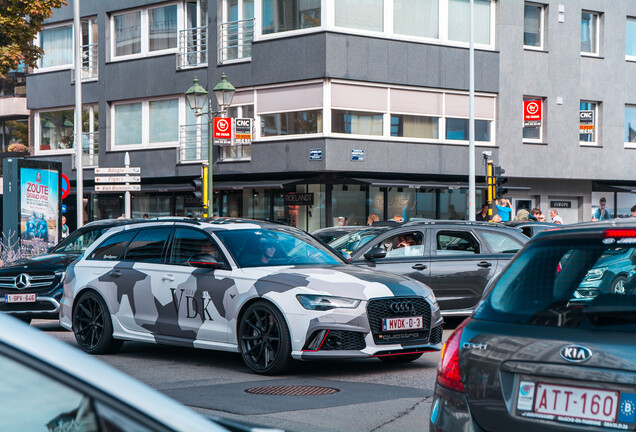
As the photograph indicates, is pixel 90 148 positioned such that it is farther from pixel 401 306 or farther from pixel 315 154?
pixel 401 306

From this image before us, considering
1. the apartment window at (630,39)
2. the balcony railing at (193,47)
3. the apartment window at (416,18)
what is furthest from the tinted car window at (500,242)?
A: the apartment window at (630,39)

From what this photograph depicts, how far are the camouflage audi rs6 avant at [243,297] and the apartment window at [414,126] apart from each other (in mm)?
20287

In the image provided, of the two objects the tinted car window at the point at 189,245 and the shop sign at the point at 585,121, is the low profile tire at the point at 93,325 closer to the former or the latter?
the tinted car window at the point at 189,245

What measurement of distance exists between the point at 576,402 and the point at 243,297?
5.75 meters

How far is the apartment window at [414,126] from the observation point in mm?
30688

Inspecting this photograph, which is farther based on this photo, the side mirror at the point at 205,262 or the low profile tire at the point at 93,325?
the low profile tire at the point at 93,325

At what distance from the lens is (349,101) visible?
29.5 metres

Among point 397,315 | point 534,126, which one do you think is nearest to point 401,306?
point 397,315

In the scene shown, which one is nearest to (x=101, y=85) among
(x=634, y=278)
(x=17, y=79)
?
(x=17, y=79)

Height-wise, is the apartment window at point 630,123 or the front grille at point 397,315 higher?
the apartment window at point 630,123

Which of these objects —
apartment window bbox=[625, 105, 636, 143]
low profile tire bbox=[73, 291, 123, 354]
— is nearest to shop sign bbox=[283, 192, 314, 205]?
apartment window bbox=[625, 105, 636, 143]

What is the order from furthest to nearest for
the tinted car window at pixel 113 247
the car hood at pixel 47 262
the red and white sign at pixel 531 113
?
the red and white sign at pixel 531 113, the car hood at pixel 47 262, the tinted car window at pixel 113 247

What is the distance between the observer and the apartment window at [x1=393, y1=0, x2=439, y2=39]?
3045 cm

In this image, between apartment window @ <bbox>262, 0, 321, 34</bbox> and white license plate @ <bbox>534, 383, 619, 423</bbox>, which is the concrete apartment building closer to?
apartment window @ <bbox>262, 0, 321, 34</bbox>
